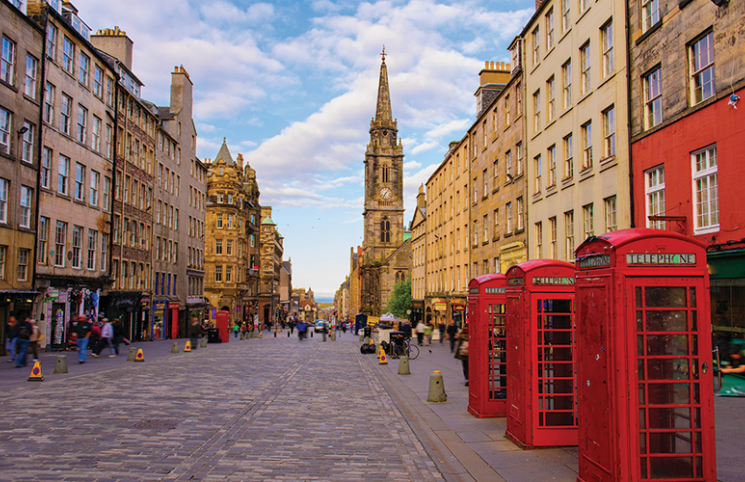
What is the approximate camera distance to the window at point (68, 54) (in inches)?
1157

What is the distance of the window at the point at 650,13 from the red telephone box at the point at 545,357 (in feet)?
42.7

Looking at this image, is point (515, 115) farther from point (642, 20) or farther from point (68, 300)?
point (68, 300)

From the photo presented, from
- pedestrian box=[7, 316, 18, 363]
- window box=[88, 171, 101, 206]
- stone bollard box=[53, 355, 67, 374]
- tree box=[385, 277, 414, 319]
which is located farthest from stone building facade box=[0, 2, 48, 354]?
tree box=[385, 277, 414, 319]

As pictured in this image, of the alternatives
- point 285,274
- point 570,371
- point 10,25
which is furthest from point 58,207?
point 285,274

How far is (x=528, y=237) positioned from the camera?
91.6 ft

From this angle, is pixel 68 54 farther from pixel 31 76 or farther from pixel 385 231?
pixel 385 231

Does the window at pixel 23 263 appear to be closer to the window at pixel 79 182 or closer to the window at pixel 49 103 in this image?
the window at pixel 79 182

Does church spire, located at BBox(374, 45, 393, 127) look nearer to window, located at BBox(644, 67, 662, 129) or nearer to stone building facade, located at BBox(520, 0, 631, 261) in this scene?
stone building facade, located at BBox(520, 0, 631, 261)

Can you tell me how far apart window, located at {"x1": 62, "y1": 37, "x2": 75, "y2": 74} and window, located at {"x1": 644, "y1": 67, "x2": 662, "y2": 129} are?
2754cm

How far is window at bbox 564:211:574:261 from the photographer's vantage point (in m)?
23.4

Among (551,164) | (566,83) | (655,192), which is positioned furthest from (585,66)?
(655,192)

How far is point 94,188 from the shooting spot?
110 ft

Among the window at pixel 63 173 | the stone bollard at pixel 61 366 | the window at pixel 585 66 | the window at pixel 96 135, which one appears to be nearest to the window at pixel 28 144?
the window at pixel 63 173

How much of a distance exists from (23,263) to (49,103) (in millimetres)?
8192
